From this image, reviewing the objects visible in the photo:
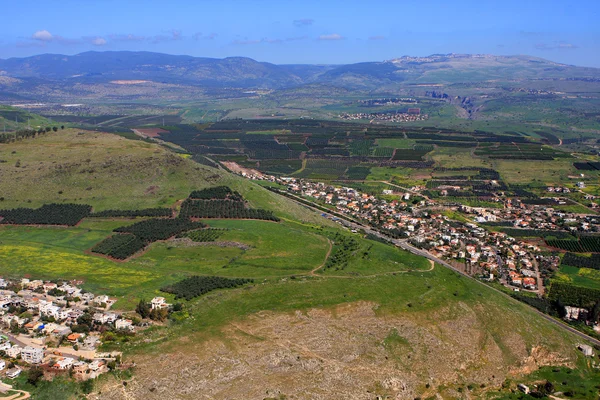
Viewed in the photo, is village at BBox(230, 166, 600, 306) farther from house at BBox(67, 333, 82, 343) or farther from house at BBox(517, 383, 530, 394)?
house at BBox(67, 333, 82, 343)

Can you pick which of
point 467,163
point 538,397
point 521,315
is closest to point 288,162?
point 467,163

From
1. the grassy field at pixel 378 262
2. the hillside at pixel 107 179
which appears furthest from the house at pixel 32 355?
the hillside at pixel 107 179

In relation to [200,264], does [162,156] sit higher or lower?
higher

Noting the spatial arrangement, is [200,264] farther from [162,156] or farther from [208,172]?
[162,156]

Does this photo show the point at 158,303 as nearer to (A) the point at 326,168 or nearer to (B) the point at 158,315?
(B) the point at 158,315

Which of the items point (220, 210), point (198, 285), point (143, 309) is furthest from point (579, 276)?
point (143, 309)

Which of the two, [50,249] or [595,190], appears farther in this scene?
[595,190]

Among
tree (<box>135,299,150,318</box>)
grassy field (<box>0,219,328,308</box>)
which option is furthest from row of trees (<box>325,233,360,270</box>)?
tree (<box>135,299,150,318</box>)
